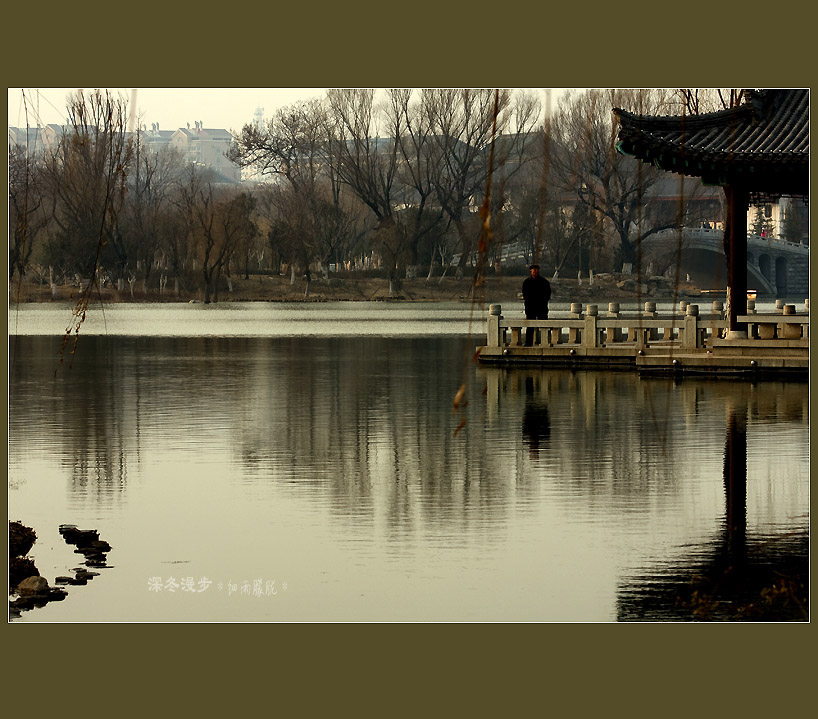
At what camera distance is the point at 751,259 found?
68.9 meters

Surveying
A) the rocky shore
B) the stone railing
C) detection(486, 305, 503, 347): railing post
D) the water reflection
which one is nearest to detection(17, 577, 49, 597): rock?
the rocky shore

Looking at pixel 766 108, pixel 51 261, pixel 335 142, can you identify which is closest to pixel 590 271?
pixel 335 142

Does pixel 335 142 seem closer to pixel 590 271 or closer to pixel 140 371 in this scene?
pixel 590 271

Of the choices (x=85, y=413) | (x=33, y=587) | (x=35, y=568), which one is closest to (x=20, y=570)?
(x=35, y=568)

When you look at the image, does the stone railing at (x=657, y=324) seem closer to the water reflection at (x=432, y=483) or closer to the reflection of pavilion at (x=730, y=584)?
the water reflection at (x=432, y=483)

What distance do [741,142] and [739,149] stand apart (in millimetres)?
302

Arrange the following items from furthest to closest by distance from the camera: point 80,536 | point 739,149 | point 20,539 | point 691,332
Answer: point 691,332, point 739,149, point 80,536, point 20,539

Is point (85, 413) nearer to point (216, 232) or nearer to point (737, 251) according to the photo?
point (737, 251)

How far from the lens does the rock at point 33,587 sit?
7965 mm

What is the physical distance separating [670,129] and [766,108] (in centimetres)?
164

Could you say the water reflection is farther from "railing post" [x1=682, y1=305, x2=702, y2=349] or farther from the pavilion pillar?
the pavilion pillar

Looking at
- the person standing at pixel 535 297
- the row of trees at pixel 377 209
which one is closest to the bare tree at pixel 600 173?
the row of trees at pixel 377 209

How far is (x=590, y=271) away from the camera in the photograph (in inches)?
2347

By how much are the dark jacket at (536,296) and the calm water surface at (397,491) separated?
9.02 ft
